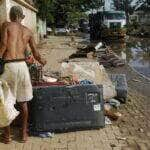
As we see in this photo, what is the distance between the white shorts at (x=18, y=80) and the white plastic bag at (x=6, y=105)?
9 cm

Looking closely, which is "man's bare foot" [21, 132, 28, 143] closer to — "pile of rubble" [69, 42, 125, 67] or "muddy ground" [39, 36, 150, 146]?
"muddy ground" [39, 36, 150, 146]

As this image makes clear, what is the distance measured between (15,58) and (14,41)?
255 mm

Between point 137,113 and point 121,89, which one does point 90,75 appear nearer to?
point 121,89

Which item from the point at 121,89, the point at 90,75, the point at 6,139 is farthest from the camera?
the point at 121,89

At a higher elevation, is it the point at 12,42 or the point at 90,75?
the point at 12,42

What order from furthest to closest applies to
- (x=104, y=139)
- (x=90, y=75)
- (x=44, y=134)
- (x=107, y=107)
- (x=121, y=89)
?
(x=121, y=89) < (x=90, y=75) < (x=107, y=107) < (x=44, y=134) < (x=104, y=139)

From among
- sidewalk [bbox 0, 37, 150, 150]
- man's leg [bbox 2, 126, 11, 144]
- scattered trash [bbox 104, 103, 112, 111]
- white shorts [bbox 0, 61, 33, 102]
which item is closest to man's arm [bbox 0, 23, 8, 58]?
white shorts [bbox 0, 61, 33, 102]

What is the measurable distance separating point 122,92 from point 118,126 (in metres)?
1.92

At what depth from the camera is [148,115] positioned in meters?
9.83

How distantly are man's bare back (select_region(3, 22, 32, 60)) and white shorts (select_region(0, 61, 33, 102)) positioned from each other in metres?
0.13

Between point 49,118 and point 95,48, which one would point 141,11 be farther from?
point 49,118

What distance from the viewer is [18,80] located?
7.21 meters

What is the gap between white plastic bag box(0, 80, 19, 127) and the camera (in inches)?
277

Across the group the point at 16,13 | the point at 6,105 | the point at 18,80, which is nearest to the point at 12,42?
the point at 16,13
